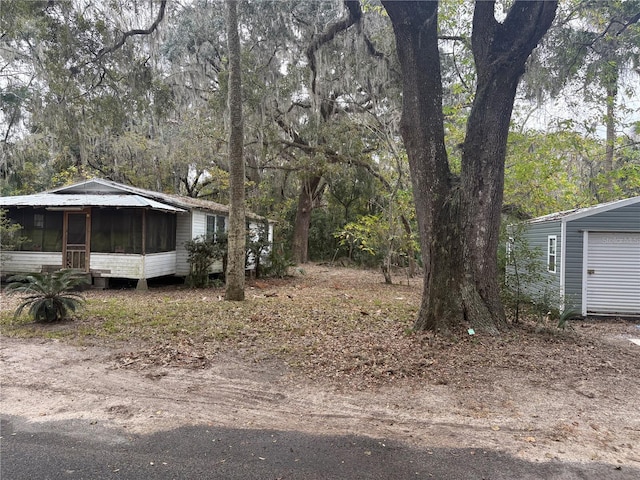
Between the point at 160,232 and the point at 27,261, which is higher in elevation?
the point at 160,232

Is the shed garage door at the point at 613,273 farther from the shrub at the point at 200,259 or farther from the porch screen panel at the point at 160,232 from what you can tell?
the porch screen panel at the point at 160,232

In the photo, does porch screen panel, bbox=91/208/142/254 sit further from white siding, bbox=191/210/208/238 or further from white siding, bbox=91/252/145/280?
white siding, bbox=191/210/208/238

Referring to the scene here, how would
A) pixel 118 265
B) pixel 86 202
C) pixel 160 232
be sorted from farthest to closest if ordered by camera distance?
pixel 160 232, pixel 118 265, pixel 86 202

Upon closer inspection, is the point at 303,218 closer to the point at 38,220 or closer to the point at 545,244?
the point at 38,220

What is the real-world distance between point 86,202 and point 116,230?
1074 millimetres

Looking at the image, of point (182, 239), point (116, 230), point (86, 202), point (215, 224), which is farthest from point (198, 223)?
point (86, 202)

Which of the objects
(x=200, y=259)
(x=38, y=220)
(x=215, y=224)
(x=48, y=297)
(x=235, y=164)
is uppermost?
(x=235, y=164)

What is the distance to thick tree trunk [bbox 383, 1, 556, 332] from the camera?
5.99 metres

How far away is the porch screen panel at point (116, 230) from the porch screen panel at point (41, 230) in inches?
46.0

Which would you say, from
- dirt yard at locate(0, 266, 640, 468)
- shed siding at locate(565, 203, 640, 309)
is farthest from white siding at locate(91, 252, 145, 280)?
shed siding at locate(565, 203, 640, 309)

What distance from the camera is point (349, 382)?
440 centimetres

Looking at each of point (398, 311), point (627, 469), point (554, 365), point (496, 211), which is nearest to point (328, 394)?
point (627, 469)

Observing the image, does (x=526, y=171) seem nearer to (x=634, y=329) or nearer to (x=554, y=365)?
(x=634, y=329)

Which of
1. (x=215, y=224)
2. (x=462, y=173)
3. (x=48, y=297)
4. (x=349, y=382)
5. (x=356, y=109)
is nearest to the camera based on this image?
(x=349, y=382)
